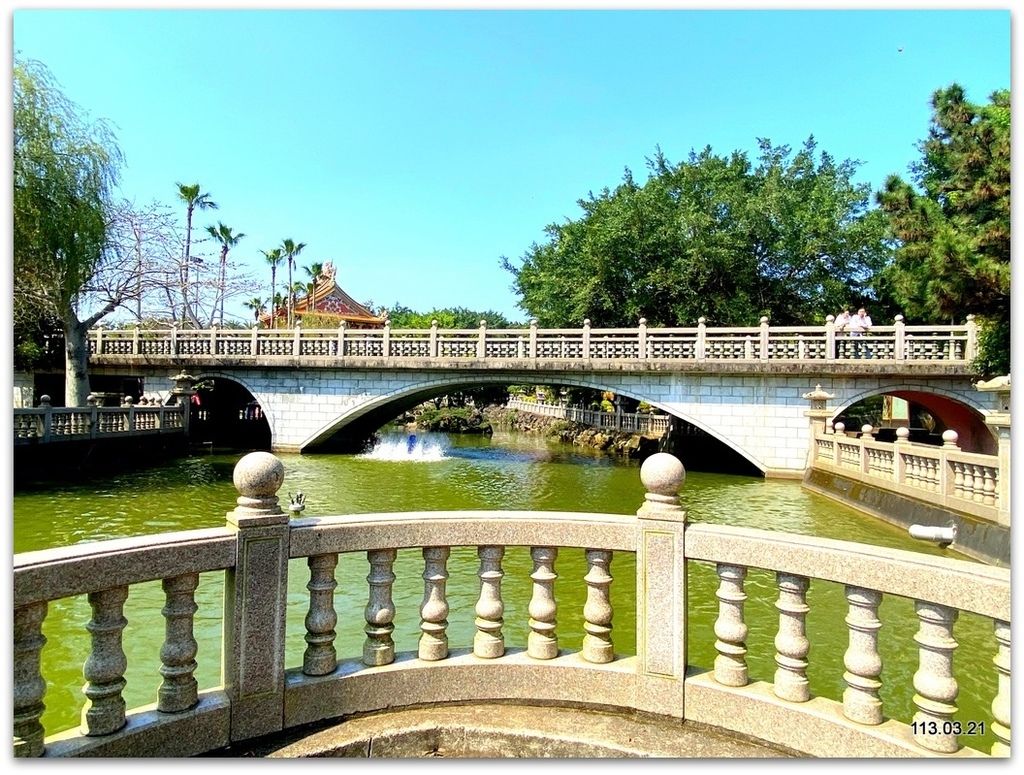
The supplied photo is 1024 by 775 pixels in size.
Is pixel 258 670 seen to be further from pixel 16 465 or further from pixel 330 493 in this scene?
pixel 16 465

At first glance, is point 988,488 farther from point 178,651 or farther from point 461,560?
point 178,651

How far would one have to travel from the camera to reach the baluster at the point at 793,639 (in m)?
2.54

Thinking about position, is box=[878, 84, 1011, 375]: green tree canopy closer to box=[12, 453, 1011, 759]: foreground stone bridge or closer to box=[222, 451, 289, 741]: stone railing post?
box=[12, 453, 1011, 759]: foreground stone bridge

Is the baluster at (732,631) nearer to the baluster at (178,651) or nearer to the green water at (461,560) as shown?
the green water at (461,560)

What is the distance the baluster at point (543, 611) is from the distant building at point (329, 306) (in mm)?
33536

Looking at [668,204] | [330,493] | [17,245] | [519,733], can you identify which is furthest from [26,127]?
[668,204]

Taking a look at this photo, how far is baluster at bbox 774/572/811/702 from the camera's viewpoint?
2.54 meters

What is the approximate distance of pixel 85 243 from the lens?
1330 cm

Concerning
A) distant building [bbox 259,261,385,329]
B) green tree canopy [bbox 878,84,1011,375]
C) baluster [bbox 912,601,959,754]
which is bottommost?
baluster [bbox 912,601,959,754]

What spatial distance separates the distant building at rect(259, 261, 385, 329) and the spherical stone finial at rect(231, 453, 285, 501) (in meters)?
33.6

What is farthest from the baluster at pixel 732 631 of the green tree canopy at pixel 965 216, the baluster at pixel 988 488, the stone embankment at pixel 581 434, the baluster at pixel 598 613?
the stone embankment at pixel 581 434

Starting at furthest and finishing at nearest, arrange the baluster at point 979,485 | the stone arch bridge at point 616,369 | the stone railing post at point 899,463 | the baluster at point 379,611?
the stone arch bridge at point 616,369
the stone railing post at point 899,463
the baluster at point 979,485
the baluster at point 379,611

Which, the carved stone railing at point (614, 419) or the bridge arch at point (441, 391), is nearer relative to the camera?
the bridge arch at point (441, 391)

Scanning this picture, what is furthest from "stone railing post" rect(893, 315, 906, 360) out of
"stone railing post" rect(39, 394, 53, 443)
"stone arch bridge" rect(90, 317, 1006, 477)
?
"stone railing post" rect(39, 394, 53, 443)
